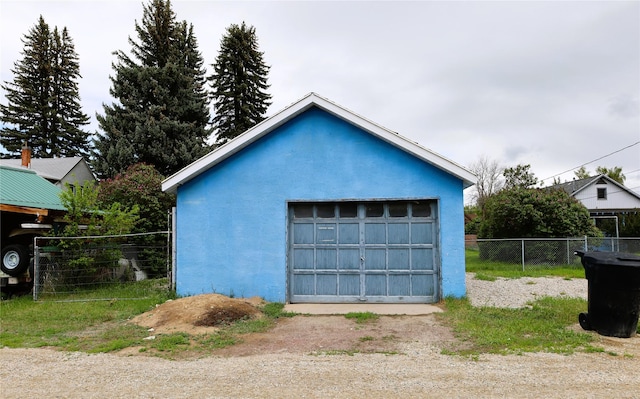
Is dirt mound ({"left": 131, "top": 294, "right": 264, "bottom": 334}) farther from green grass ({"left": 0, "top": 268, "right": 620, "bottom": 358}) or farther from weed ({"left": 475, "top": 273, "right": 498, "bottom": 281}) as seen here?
weed ({"left": 475, "top": 273, "right": 498, "bottom": 281})

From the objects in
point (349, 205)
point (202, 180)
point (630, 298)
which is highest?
point (202, 180)

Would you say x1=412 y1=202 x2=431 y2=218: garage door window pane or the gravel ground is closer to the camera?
the gravel ground

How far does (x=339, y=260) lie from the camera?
32.5ft

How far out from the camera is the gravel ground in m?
4.56

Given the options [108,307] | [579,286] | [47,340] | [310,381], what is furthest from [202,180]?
[579,286]

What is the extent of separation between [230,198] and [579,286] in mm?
10298

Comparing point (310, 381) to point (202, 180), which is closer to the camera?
point (310, 381)

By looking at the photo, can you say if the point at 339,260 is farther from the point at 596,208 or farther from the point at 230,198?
the point at 596,208

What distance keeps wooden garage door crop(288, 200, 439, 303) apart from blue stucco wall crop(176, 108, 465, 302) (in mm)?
298

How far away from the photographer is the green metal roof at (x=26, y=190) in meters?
11.7

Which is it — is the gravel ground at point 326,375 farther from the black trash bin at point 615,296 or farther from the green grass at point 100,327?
the black trash bin at point 615,296

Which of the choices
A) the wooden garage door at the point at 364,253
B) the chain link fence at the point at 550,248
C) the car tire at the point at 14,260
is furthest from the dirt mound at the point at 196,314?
the chain link fence at the point at 550,248

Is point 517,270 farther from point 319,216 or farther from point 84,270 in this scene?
point 84,270

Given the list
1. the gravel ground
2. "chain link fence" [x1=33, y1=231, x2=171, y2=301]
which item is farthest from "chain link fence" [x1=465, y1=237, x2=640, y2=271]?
"chain link fence" [x1=33, y1=231, x2=171, y2=301]
